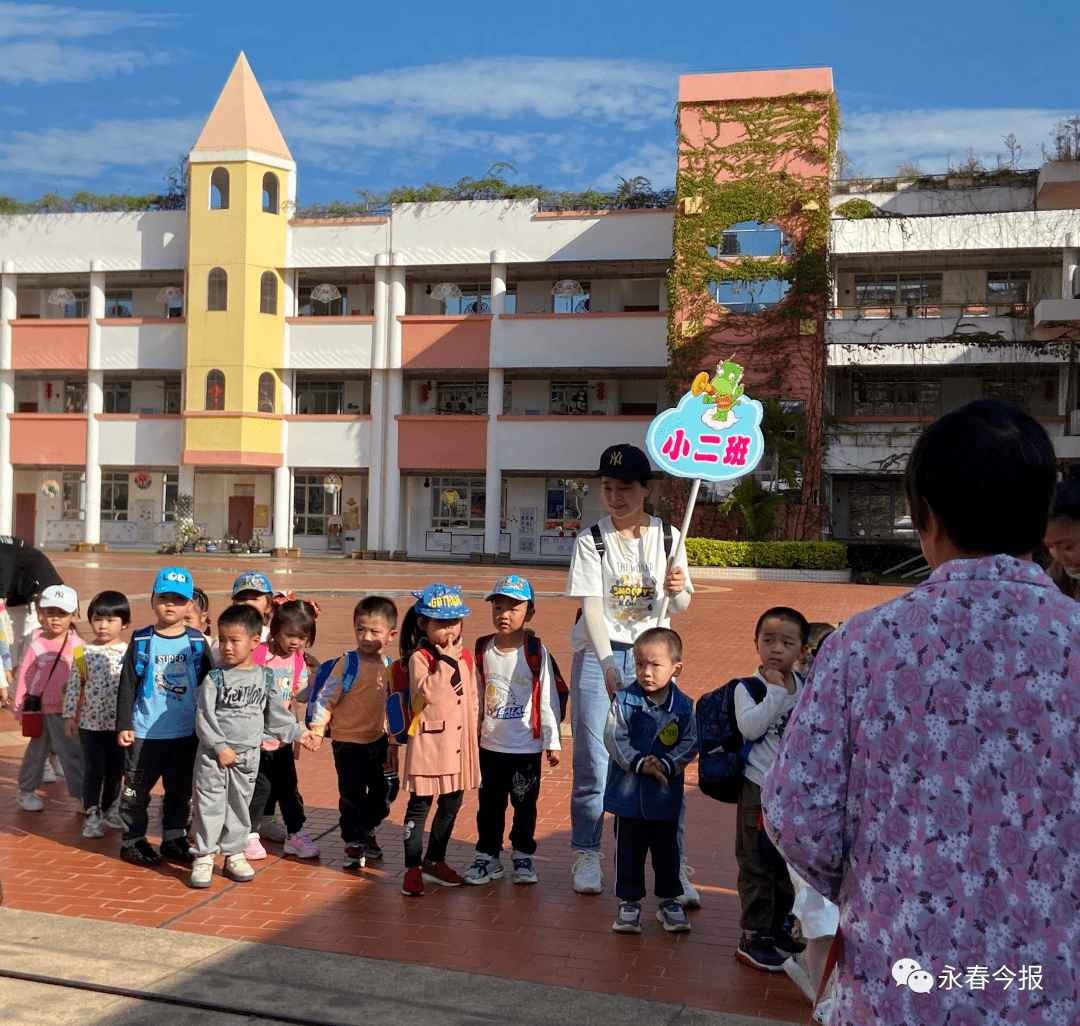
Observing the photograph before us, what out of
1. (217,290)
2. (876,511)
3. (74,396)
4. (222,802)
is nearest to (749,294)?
(876,511)

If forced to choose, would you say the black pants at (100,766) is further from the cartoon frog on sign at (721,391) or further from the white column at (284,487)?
the white column at (284,487)

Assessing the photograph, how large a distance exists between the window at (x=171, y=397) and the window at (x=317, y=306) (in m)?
5.25

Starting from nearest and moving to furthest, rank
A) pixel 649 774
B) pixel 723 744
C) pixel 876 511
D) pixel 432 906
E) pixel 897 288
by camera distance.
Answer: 1. pixel 723 744
2. pixel 649 774
3. pixel 432 906
4. pixel 897 288
5. pixel 876 511

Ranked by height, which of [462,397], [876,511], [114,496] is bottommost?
[876,511]

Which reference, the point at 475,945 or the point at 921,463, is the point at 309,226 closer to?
the point at 475,945

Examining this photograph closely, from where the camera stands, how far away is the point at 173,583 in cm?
598

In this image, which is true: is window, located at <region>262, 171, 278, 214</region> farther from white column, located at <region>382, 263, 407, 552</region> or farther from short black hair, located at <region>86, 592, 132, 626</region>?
short black hair, located at <region>86, 592, 132, 626</region>

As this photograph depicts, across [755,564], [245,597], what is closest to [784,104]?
[755,564]

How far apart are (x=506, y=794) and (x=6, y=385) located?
38.8 metres

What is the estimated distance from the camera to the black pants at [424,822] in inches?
212

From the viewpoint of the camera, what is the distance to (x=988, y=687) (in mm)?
1802

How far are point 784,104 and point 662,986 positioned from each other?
104 feet

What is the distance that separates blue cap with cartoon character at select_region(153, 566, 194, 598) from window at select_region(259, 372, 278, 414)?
3225cm

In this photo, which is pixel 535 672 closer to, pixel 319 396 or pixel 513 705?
pixel 513 705
